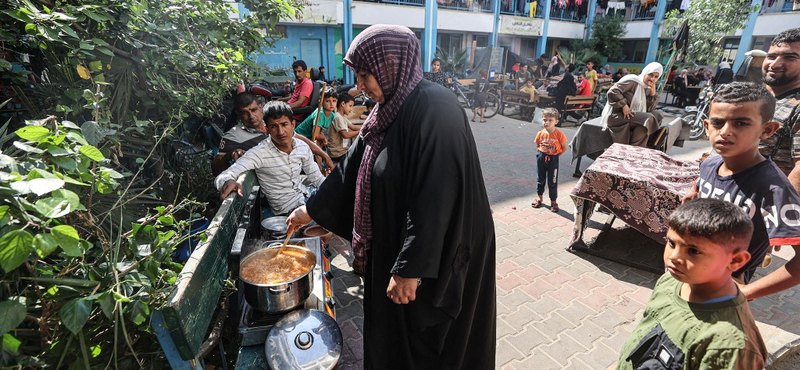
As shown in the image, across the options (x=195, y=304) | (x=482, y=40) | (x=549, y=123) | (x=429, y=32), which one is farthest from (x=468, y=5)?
(x=195, y=304)

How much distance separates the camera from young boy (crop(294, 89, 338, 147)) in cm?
486

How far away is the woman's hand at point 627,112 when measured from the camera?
5.60 m

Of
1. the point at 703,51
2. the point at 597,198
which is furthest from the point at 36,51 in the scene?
the point at 703,51

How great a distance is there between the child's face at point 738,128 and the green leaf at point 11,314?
2756 millimetres

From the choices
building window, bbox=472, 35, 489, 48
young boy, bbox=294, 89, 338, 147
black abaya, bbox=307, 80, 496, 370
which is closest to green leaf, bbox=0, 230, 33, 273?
black abaya, bbox=307, 80, 496, 370

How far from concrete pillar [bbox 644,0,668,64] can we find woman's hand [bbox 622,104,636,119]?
2180 centimetres

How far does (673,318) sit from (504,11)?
889 inches

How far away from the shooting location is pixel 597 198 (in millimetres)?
3746

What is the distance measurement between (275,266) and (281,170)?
1.17m

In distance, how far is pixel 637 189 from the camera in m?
3.45

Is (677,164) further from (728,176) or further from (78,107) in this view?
(78,107)

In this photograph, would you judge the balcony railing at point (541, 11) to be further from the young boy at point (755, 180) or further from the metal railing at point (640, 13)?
the young boy at point (755, 180)

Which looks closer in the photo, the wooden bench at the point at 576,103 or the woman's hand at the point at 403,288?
the woman's hand at the point at 403,288

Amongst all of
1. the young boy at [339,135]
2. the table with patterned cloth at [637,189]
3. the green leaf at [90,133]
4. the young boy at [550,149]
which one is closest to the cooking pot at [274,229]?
the green leaf at [90,133]
